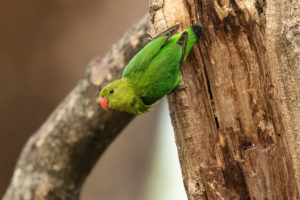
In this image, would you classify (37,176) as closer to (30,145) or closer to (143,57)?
(30,145)

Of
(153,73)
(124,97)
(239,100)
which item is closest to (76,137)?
(124,97)

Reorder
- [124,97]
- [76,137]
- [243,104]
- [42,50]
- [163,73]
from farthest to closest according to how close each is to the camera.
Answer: [42,50] → [76,137] → [124,97] → [163,73] → [243,104]

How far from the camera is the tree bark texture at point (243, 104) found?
219 cm

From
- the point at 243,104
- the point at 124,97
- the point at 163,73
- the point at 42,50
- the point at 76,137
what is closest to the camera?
the point at 243,104

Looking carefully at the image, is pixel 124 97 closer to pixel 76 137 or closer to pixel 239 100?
pixel 239 100

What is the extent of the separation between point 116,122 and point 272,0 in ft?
5.55

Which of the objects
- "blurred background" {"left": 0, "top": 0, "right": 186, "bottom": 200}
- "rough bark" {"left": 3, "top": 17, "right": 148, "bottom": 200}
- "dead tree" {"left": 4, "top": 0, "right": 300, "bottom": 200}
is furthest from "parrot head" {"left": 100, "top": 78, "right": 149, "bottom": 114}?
"blurred background" {"left": 0, "top": 0, "right": 186, "bottom": 200}

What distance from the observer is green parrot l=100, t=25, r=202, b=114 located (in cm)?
238

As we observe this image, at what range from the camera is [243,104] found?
2.22 m

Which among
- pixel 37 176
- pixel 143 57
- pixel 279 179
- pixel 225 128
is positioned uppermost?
pixel 143 57

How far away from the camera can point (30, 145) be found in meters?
3.91

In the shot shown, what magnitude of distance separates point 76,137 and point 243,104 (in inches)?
71.4

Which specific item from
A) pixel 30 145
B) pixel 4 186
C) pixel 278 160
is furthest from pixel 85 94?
pixel 4 186

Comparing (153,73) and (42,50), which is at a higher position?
(42,50)
